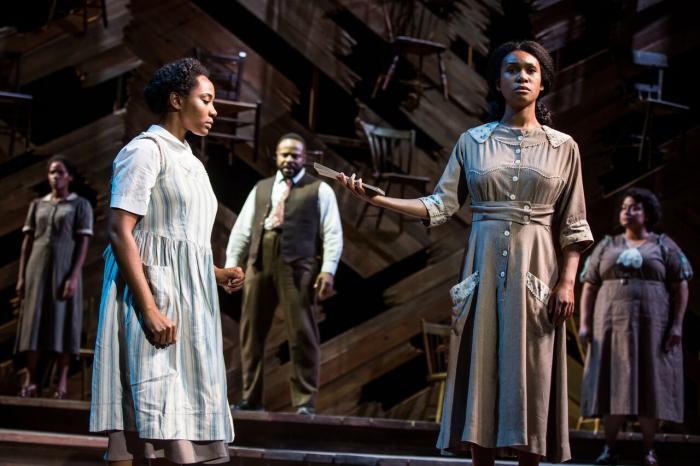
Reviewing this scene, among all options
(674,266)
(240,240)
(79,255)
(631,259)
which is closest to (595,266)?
(631,259)

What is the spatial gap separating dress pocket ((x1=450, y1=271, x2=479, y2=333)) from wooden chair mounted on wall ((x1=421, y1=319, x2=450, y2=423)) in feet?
11.9

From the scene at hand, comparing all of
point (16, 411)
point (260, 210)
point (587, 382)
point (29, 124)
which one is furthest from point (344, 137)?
point (16, 411)

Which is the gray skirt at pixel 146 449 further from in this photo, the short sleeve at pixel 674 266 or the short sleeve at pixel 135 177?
the short sleeve at pixel 674 266

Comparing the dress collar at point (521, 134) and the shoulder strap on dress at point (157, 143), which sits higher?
the dress collar at point (521, 134)

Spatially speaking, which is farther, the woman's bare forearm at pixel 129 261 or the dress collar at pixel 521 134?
the dress collar at pixel 521 134

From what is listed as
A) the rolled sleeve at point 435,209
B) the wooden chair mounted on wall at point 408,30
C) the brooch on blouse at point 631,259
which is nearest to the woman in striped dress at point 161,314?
the rolled sleeve at point 435,209

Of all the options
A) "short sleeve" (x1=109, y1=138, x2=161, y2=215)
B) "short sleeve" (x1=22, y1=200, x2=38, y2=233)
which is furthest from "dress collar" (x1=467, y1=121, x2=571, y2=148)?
"short sleeve" (x1=22, y1=200, x2=38, y2=233)

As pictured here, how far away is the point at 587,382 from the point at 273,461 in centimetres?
200

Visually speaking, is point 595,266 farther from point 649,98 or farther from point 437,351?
point 649,98

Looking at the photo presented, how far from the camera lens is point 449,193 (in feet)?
8.73

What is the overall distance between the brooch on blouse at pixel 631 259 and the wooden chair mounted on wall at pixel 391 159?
6.60 ft

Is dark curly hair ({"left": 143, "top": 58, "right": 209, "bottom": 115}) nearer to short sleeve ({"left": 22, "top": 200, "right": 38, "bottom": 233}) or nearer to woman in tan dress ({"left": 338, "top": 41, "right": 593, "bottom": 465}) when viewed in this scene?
woman in tan dress ({"left": 338, "top": 41, "right": 593, "bottom": 465})

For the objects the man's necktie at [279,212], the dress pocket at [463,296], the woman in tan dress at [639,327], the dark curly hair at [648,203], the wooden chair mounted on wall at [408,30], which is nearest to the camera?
the dress pocket at [463,296]

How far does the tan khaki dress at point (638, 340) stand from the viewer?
4.67 metres
